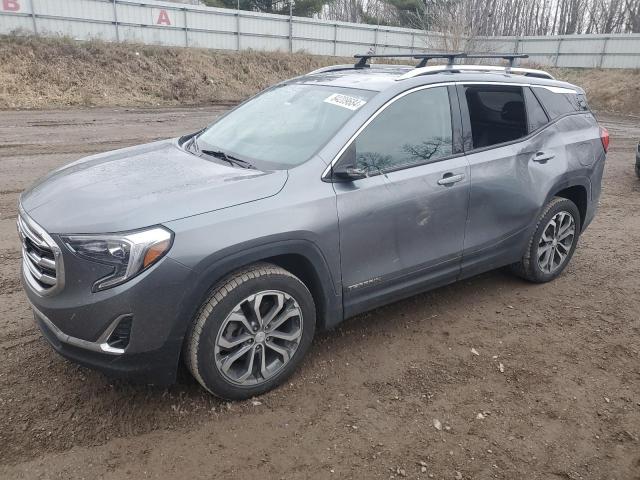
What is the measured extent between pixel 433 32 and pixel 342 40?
204 inches

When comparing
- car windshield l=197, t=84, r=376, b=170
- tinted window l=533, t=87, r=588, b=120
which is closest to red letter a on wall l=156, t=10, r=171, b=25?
car windshield l=197, t=84, r=376, b=170

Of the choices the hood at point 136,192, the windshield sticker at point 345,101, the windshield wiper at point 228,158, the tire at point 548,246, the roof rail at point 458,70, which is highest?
the roof rail at point 458,70

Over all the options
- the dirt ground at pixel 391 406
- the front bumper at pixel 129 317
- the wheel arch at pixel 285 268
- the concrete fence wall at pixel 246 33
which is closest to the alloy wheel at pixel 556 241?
the dirt ground at pixel 391 406

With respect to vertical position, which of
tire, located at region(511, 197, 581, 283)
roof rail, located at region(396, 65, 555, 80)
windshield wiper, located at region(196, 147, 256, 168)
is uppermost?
roof rail, located at region(396, 65, 555, 80)

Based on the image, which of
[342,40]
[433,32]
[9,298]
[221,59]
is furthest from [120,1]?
[9,298]

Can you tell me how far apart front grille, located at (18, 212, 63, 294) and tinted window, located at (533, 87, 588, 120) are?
3.87 m

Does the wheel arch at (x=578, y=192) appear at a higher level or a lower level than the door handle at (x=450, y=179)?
lower

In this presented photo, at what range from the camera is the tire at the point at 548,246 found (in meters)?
4.45

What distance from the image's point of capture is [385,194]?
3309 millimetres

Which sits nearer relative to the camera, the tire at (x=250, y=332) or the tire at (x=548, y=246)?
the tire at (x=250, y=332)

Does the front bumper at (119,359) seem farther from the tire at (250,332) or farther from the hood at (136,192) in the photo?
the hood at (136,192)

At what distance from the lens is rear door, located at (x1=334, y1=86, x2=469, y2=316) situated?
323 cm

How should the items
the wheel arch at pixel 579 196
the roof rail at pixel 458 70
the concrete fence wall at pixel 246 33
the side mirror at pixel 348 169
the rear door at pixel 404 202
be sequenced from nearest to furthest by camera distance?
the side mirror at pixel 348 169
the rear door at pixel 404 202
the roof rail at pixel 458 70
the wheel arch at pixel 579 196
the concrete fence wall at pixel 246 33

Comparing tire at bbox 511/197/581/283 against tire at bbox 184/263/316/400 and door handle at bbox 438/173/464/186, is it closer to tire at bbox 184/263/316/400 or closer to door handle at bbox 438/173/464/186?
door handle at bbox 438/173/464/186
